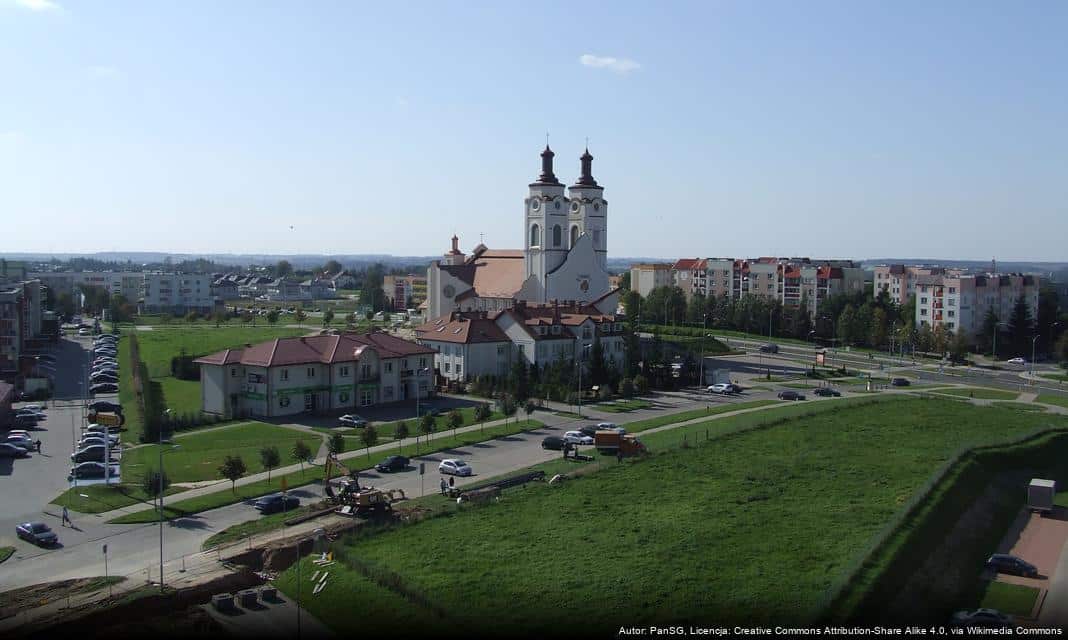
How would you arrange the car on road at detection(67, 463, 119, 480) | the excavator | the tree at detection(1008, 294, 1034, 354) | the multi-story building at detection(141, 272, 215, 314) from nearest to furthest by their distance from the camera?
the excavator, the car on road at detection(67, 463, 119, 480), the tree at detection(1008, 294, 1034, 354), the multi-story building at detection(141, 272, 215, 314)

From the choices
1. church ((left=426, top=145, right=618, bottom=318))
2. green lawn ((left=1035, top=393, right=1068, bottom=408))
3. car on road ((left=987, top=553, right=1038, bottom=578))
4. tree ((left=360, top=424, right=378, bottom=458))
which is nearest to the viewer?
car on road ((left=987, top=553, right=1038, bottom=578))

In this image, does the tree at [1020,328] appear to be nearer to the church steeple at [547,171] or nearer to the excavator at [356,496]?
the church steeple at [547,171]

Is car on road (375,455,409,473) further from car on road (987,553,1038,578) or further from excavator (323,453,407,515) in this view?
car on road (987,553,1038,578)

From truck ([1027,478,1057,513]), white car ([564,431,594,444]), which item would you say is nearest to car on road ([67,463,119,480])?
white car ([564,431,594,444])

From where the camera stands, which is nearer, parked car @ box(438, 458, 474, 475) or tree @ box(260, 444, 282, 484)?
tree @ box(260, 444, 282, 484)

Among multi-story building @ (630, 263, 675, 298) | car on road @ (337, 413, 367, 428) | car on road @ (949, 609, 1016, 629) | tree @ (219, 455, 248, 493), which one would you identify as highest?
multi-story building @ (630, 263, 675, 298)

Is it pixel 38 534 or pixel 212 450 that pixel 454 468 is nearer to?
pixel 212 450

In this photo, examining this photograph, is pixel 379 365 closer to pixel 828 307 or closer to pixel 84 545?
pixel 84 545
